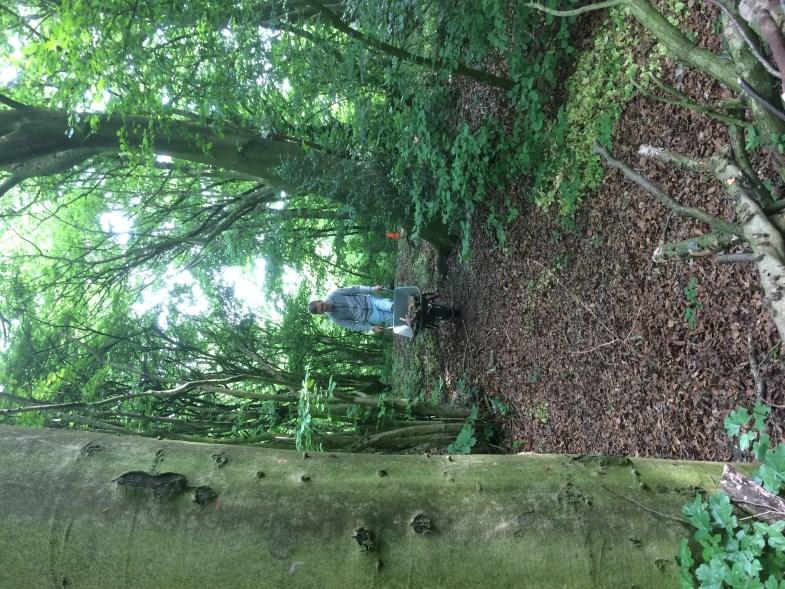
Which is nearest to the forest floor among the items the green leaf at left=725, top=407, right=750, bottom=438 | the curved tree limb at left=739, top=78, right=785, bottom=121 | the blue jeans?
the green leaf at left=725, top=407, right=750, bottom=438

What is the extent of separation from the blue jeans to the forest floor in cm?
169

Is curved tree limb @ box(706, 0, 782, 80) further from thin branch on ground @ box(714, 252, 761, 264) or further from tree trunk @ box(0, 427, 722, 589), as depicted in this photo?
tree trunk @ box(0, 427, 722, 589)

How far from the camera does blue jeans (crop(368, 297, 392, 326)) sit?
788cm

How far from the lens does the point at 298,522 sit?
1.66m

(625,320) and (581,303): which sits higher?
(581,303)

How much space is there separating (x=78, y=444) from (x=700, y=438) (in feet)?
10.9

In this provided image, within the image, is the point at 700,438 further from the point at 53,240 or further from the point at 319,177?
the point at 53,240

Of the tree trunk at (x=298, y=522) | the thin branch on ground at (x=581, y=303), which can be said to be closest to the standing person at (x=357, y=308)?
the thin branch on ground at (x=581, y=303)

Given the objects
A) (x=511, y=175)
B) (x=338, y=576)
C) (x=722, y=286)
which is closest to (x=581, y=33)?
(x=511, y=175)

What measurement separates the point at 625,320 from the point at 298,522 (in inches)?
127

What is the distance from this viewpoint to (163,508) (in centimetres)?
162

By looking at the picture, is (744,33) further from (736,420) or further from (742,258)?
(736,420)

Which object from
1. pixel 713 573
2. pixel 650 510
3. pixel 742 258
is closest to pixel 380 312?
pixel 742 258

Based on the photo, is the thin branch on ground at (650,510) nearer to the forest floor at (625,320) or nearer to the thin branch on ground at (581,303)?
the forest floor at (625,320)
